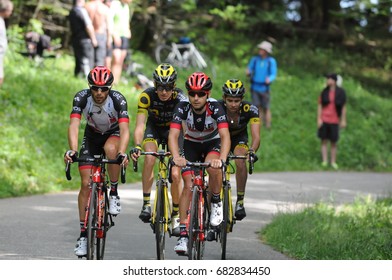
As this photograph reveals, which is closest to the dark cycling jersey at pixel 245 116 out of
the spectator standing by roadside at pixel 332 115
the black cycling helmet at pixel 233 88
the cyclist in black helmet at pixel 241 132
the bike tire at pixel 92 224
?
the cyclist in black helmet at pixel 241 132

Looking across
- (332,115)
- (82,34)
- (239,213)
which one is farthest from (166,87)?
(332,115)

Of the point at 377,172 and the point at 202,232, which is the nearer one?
the point at 202,232

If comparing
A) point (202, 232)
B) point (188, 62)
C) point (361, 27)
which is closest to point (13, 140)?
point (202, 232)

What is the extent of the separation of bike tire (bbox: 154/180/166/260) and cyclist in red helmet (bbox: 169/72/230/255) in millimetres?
313

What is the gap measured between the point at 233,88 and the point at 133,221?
3043 mm

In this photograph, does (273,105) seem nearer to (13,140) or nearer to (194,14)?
(194,14)

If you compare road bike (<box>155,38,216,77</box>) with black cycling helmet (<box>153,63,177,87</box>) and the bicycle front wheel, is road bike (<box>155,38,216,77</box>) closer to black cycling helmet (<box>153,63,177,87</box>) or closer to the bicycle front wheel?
black cycling helmet (<box>153,63,177,87</box>)

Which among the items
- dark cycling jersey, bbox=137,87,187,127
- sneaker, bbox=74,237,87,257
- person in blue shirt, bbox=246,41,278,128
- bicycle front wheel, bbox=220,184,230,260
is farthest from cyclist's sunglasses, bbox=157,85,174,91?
person in blue shirt, bbox=246,41,278,128

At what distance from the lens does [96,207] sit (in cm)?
996

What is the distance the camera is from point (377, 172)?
79.3 ft

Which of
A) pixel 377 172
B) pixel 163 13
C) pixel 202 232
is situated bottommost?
pixel 377 172

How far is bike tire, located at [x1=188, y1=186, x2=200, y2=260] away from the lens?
32.9ft

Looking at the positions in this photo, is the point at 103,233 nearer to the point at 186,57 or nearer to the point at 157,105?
the point at 157,105
